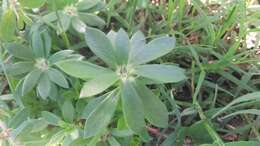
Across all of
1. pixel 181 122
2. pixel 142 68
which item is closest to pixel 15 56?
pixel 142 68

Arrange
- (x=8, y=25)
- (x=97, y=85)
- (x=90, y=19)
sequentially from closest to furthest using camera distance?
(x=97, y=85)
(x=8, y=25)
(x=90, y=19)

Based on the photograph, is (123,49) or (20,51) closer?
(123,49)

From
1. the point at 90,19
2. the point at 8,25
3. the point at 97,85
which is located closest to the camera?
the point at 97,85

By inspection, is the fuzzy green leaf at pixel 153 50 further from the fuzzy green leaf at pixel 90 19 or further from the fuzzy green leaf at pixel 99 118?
the fuzzy green leaf at pixel 90 19

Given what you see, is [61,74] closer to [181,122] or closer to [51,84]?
[51,84]

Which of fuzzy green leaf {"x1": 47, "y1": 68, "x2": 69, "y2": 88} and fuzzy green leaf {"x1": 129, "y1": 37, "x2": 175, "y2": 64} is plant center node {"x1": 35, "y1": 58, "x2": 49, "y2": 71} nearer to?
fuzzy green leaf {"x1": 47, "y1": 68, "x2": 69, "y2": 88}

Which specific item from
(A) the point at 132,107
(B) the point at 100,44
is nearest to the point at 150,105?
(A) the point at 132,107

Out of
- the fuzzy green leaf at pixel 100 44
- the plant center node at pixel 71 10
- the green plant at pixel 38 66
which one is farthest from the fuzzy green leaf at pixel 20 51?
the fuzzy green leaf at pixel 100 44

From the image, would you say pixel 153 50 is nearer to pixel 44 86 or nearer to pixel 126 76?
pixel 126 76
